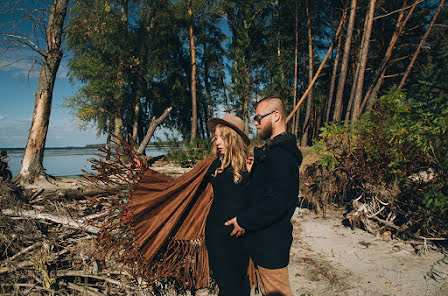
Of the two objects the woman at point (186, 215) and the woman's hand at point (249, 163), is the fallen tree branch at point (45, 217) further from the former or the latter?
the woman's hand at point (249, 163)

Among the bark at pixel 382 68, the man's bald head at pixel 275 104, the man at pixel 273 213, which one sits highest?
the bark at pixel 382 68

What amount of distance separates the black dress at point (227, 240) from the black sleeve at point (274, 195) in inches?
12.3

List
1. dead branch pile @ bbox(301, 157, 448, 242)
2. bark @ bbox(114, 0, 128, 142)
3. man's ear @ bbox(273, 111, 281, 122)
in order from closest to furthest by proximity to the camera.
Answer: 1. man's ear @ bbox(273, 111, 281, 122)
2. dead branch pile @ bbox(301, 157, 448, 242)
3. bark @ bbox(114, 0, 128, 142)

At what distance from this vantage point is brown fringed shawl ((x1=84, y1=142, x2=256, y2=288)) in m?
2.13

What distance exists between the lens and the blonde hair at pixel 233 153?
2119 mm

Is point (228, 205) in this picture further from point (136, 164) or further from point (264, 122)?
point (136, 164)

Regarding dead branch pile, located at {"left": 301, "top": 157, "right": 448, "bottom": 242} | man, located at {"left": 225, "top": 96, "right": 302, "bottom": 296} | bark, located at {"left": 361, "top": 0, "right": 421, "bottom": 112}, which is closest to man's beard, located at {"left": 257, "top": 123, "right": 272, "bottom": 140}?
man, located at {"left": 225, "top": 96, "right": 302, "bottom": 296}

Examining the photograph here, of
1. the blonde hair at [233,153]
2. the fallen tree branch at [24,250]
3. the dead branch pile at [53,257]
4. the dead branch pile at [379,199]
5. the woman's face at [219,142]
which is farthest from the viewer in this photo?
the dead branch pile at [379,199]

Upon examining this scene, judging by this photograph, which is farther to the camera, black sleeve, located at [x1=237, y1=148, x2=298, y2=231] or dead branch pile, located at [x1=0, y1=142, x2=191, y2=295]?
dead branch pile, located at [x1=0, y1=142, x2=191, y2=295]

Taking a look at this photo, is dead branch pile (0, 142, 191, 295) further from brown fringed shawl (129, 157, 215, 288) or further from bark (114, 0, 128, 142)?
bark (114, 0, 128, 142)

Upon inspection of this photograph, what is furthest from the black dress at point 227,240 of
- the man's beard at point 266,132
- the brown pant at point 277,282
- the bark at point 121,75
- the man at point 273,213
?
the bark at point 121,75

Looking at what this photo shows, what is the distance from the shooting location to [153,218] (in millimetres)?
2221

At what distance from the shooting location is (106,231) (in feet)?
6.98

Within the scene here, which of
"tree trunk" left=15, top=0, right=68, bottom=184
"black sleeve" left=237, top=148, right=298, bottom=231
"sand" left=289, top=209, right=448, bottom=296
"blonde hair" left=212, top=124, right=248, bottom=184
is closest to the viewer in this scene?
"black sleeve" left=237, top=148, right=298, bottom=231
